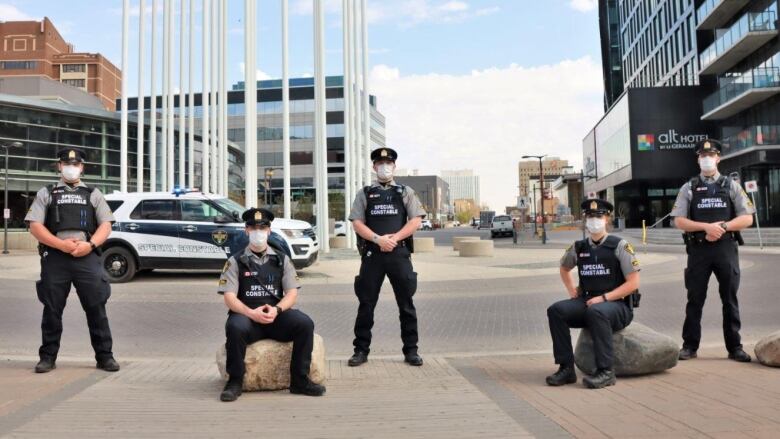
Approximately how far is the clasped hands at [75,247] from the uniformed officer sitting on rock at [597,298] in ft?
13.6

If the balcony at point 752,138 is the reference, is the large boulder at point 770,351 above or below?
below

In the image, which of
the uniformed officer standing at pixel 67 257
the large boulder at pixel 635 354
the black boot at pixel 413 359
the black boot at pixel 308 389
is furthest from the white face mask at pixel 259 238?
the large boulder at pixel 635 354

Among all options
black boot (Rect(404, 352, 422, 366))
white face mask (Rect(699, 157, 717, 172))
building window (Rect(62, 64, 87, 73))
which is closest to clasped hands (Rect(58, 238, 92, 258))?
black boot (Rect(404, 352, 422, 366))

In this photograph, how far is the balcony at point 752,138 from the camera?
37.4m

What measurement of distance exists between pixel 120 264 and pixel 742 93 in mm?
38698

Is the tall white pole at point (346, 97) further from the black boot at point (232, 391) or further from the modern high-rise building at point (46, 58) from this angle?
the modern high-rise building at point (46, 58)

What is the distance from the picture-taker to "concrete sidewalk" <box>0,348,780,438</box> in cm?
400

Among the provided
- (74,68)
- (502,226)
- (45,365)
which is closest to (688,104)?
(502,226)

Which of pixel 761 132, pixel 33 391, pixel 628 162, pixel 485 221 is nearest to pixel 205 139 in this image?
pixel 33 391

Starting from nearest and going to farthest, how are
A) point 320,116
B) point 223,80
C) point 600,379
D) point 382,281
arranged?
point 600,379, point 382,281, point 320,116, point 223,80

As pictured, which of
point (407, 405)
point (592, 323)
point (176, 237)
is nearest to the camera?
point (407, 405)

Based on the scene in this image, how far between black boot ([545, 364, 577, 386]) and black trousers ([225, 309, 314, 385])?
6.49 feet

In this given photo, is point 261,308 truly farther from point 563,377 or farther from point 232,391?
point 563,377

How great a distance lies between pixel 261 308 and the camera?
16.4ft
